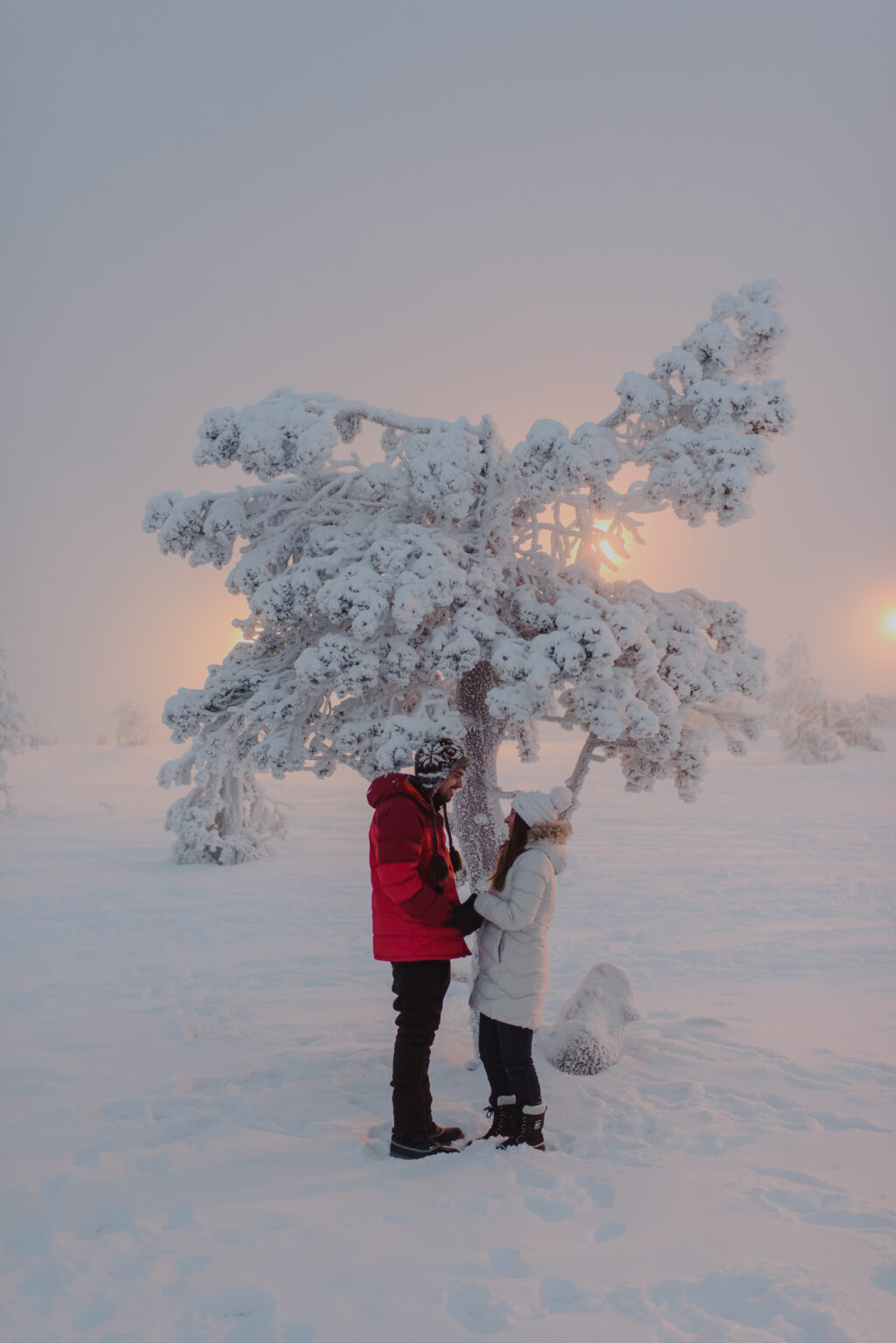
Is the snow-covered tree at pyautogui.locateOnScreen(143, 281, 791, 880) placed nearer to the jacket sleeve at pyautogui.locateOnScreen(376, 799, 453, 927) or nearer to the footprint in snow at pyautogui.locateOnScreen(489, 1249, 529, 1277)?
the jacket sleeve at pyautogui.locateOnScreen(376, 799, 453, 927)

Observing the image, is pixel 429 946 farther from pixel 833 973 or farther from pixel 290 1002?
pixel 833 973

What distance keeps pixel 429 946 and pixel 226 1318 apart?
77.4 inches

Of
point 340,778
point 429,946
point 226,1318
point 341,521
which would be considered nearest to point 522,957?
point 429,946

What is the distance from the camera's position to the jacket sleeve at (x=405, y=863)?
15.4 feet

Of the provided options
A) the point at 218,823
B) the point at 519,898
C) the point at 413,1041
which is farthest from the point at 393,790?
the point at 218,823

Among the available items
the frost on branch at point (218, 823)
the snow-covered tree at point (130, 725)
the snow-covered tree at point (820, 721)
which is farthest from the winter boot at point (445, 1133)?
the snow-covered tree at point (130, 725)

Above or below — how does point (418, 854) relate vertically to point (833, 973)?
above

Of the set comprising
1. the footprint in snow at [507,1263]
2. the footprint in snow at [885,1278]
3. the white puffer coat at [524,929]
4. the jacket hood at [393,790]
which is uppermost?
the jacket hood at [393,790]

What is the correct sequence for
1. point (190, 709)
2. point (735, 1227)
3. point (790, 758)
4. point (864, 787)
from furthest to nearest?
1. point (790, 758)
2. point (864, 787)
3. point (190, 709)
4. point (735, 1227)

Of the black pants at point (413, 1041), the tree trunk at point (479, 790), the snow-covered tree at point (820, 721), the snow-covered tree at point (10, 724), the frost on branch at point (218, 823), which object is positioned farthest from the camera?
the snow-covered tree at point (820, 721)

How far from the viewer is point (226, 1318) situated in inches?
126

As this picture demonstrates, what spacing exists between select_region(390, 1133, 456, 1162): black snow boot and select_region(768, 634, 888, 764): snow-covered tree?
3851cm

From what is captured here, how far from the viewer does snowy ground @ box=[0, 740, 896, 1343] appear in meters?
3.30

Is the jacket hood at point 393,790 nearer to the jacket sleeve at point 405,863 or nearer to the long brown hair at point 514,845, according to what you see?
the jacket sleeve at point 405,863
